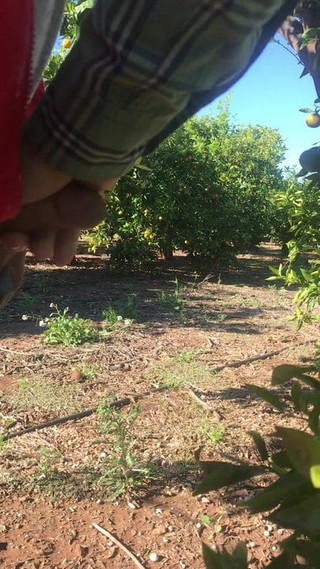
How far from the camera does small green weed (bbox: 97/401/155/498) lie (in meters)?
2.65

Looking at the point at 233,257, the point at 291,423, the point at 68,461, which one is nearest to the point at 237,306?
the point at 233,257

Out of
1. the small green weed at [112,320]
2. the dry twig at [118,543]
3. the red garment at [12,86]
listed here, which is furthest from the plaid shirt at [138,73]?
the small green weed at [112,320]

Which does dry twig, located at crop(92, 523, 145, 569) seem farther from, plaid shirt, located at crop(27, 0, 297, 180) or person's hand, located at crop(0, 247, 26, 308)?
plaid shirt, located at crop(27, 0, 297, 180)

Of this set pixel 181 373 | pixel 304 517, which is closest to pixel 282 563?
pixel 304 517

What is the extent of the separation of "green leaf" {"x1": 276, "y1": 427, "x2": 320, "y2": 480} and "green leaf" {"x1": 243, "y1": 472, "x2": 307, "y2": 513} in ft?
0.65

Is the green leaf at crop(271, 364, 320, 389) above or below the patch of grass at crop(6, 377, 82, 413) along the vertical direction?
above

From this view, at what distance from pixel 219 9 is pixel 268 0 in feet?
0.18

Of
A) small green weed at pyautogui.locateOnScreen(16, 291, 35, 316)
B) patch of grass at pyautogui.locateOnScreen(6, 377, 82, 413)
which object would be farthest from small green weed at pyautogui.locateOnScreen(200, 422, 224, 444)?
small green weed at pyautogui.locateOnScreen(16, 291, 35, 316)

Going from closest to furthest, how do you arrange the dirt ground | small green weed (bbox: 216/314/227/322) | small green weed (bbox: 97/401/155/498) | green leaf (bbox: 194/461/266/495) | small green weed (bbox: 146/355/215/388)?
green leaf (bbox: 194/461/266/495) → the dirt ground → small green weed (bbox: 97/401/155/498) → small green weed (bbox: 146/355/215/388) → small green weed (bbox: 216/314/227/322)

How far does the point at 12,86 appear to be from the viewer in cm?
61

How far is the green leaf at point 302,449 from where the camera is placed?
2.39ft

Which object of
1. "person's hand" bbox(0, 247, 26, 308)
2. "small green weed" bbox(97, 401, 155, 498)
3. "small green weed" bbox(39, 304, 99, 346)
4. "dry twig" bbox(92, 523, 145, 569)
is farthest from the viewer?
"small green weed" bbox(39, 304, 99, 346)

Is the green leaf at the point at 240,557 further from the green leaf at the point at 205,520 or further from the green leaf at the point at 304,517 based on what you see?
the green leaf at the point at 205,520

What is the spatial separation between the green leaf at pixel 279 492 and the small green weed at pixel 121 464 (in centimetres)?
176
